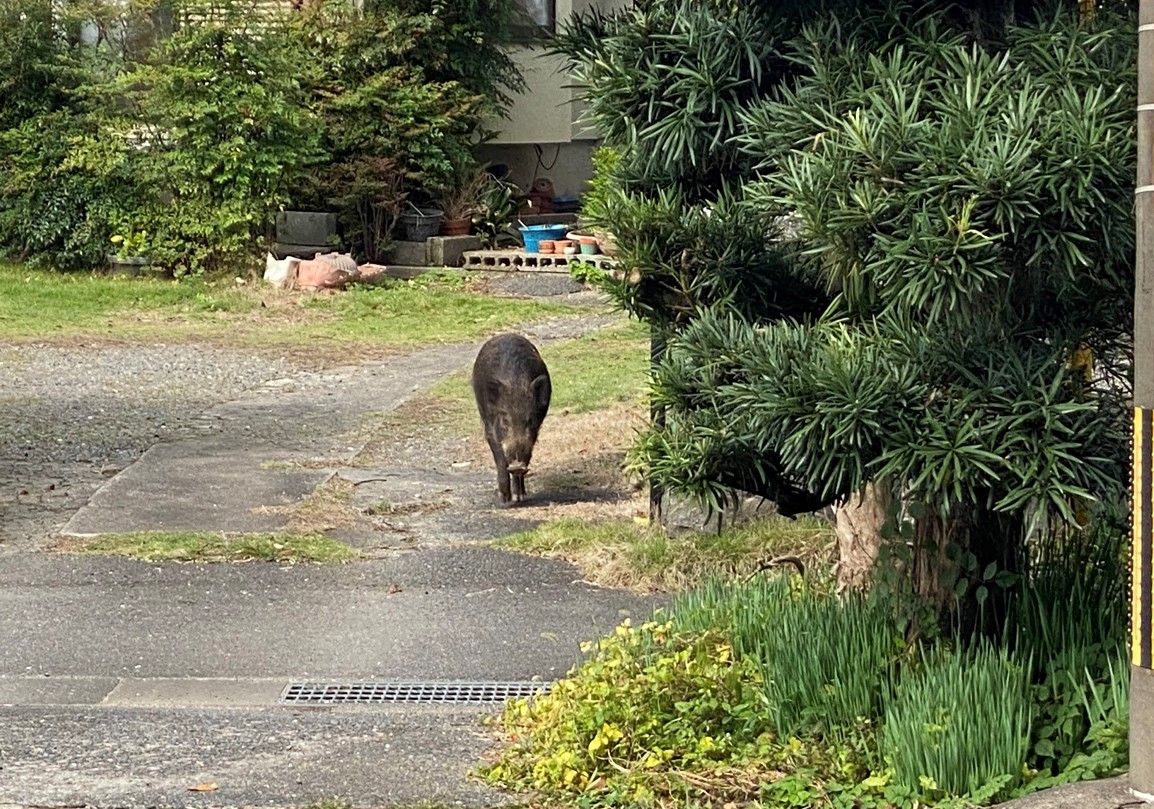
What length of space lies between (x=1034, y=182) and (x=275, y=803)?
276 cm

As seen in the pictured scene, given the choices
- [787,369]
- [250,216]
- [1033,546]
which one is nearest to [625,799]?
[787,369]

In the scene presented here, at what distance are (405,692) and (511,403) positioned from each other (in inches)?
162

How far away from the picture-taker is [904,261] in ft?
13.9

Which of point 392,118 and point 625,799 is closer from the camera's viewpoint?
point 625,799

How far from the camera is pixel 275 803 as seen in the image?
197 inches

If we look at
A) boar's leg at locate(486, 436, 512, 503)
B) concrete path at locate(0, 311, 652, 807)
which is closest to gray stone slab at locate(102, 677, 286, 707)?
concrete path at locate(0, 311, 652, 807)

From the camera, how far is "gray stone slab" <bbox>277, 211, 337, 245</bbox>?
69.3ft

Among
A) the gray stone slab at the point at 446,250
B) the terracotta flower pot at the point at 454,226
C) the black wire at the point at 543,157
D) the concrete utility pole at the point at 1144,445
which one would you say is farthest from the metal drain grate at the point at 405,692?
the black wire at the point at 543,157

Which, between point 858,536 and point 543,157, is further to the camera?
point 543,157

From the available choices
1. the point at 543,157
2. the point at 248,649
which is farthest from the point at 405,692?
the point at 543,157

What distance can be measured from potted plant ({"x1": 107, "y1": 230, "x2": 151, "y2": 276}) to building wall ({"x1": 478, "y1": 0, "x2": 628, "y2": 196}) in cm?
555

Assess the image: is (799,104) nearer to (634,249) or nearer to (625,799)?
(634,249)

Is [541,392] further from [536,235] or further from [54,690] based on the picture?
[536,235]

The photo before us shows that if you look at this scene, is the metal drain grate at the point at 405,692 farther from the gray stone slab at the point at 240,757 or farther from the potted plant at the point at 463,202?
the potted plant at the point at 463,202
